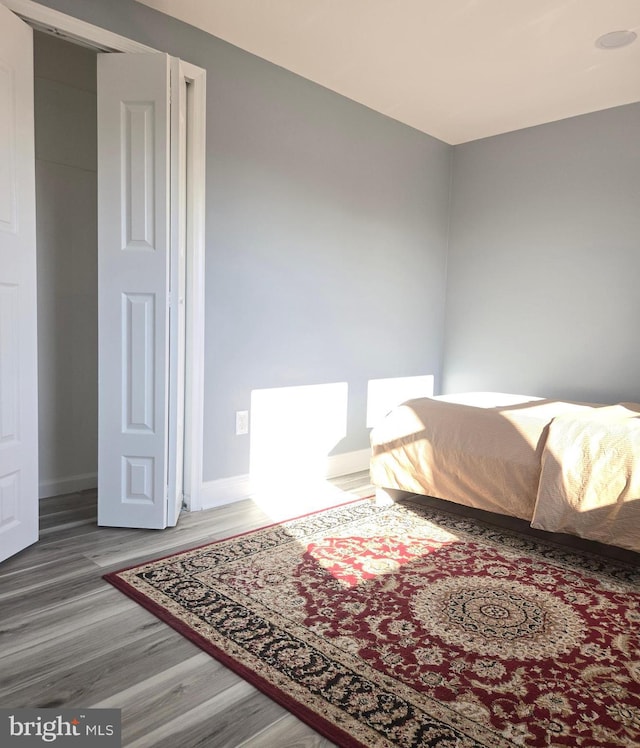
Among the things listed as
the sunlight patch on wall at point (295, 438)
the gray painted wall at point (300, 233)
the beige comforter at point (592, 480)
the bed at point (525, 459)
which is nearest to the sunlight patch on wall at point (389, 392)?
the gray painted wall at point (300, 233)

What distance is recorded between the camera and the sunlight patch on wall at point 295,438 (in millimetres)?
3430

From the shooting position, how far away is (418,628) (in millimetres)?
1976

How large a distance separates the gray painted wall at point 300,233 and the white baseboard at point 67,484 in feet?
2.67

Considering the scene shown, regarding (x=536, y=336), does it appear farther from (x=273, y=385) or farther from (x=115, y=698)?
(x=115, y=698)

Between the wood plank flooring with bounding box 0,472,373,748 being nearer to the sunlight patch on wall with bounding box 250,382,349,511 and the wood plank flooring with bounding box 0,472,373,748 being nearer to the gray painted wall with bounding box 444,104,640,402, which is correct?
the sunlight patch on wall with bounding box 250,382,349,511

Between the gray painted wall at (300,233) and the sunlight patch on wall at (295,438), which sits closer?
the gray painted wall at (300,233)

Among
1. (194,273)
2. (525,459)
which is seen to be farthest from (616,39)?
(194,273)

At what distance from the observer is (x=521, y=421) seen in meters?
2.78

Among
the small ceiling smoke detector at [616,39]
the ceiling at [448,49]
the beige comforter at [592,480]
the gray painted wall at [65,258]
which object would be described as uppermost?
the small ceiling smoke detector at [616,39]

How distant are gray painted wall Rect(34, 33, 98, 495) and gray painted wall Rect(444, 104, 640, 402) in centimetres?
268

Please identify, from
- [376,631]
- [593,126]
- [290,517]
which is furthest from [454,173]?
[376,631]

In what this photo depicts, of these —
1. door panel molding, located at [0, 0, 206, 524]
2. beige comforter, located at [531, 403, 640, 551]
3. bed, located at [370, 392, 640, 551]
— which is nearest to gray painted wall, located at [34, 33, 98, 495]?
door panel molding, located at [0, 0, 206, 524]

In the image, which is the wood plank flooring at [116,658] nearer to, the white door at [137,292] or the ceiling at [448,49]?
the white door at [137,292]

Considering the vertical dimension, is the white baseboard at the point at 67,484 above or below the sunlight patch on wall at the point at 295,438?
below
